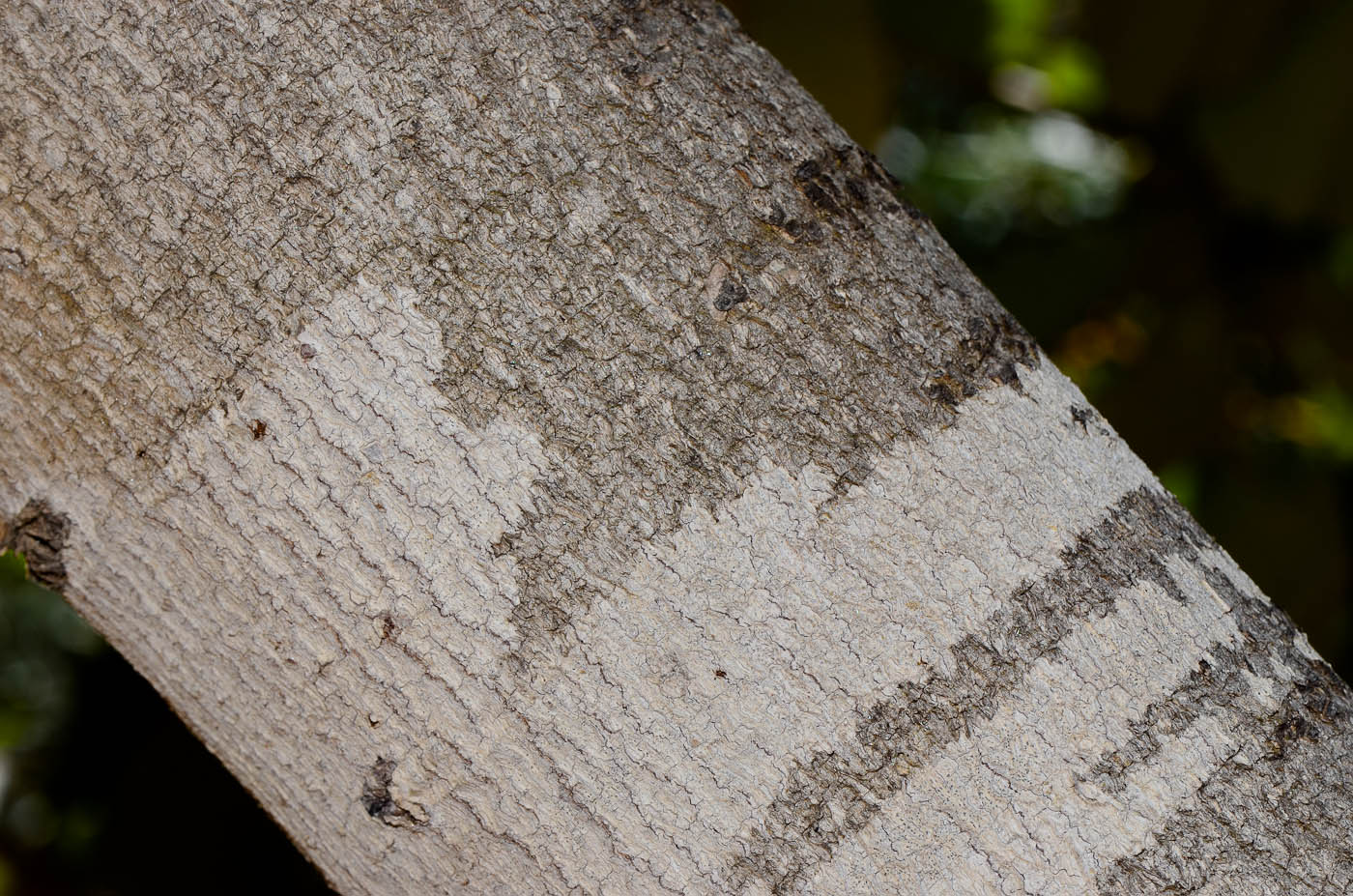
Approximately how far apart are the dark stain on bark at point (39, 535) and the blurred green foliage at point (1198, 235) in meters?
1.42

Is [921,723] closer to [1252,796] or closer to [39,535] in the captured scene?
[1252,796]

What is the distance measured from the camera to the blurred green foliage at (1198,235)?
1.78m

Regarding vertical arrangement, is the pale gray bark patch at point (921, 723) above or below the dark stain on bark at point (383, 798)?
above

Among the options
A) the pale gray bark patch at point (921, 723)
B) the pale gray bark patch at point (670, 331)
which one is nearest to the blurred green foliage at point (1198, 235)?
the pale gray bark patch at point (670, 331)

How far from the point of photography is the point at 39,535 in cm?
50

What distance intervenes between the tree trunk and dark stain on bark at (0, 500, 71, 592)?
4 cm

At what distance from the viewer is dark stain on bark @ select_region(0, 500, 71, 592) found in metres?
0.50

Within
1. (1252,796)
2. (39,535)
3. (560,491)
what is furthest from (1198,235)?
(39,535)

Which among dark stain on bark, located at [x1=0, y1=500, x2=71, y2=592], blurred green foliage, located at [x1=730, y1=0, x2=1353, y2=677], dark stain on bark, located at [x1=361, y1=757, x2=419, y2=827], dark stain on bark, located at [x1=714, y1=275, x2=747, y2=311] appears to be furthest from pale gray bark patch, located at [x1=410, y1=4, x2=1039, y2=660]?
blurred green foliage, located at [x1=730, y1=0, x2=1353, y2=677]

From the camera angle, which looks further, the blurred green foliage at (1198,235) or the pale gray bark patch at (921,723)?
the blurred green foliage at (1198,235)

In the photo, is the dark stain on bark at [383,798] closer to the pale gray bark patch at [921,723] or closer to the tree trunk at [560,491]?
the tree trunk at [560,491]

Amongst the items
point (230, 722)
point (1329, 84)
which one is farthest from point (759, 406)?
point (1329, 84)

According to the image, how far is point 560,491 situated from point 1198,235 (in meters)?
2.22

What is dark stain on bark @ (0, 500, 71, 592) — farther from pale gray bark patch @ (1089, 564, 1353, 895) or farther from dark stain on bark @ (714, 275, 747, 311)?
pale gray bark patch @ (1089, 564, 1353, 895)
